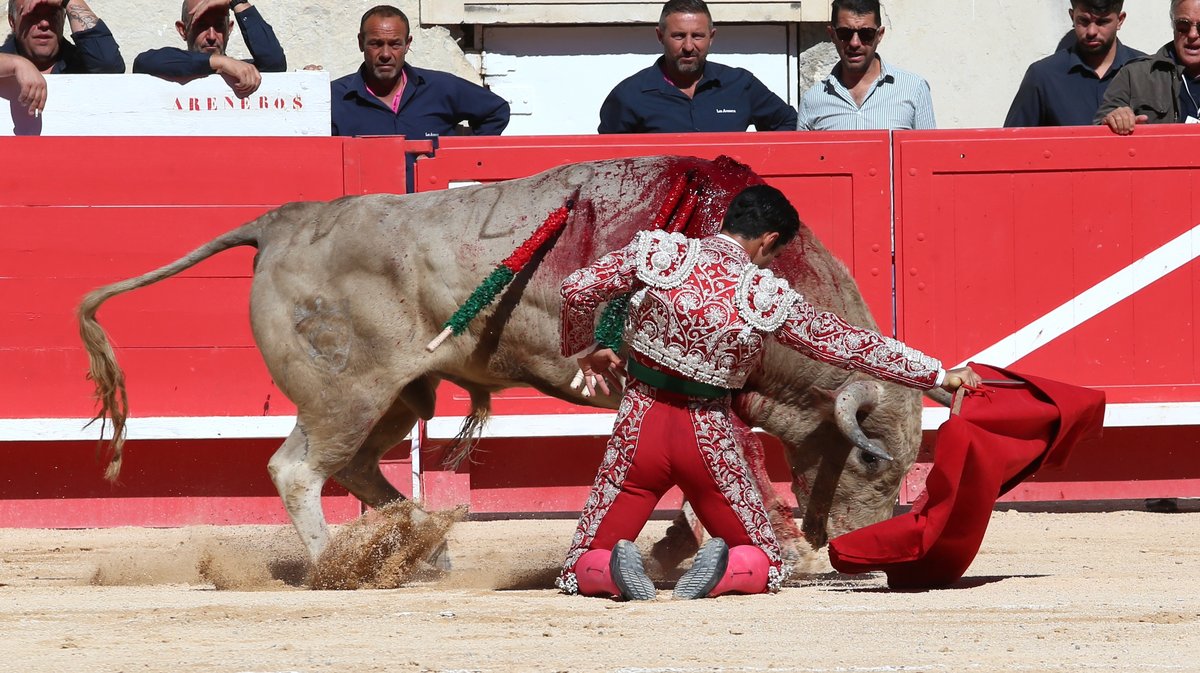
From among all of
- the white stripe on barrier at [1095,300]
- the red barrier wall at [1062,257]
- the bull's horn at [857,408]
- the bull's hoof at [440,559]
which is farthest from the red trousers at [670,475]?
the white stripe on barrier at [1095,300]

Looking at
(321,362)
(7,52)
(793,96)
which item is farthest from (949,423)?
(793,96)

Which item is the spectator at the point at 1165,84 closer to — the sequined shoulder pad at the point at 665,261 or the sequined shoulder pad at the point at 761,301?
the sequined shoulder pad at the point at 761,301

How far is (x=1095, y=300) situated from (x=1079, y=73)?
1053 mm

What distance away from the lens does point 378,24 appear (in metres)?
7.16

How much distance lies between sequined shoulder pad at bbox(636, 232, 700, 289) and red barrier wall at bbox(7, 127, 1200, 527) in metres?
2.43

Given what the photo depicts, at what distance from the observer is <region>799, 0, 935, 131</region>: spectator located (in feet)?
23.6

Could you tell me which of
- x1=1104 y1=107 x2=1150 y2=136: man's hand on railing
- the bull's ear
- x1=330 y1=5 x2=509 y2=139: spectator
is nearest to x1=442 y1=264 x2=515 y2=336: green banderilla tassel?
the bull's ear

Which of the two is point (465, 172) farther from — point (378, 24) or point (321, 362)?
point (321, 362)

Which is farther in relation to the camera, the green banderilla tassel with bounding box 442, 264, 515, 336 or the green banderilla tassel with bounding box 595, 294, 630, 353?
the green banderilla tassel with bounding box 442, 264, 515, 336

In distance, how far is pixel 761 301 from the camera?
453cm

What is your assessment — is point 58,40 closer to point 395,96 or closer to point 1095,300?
point 395,96

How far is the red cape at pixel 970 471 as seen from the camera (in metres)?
4.64

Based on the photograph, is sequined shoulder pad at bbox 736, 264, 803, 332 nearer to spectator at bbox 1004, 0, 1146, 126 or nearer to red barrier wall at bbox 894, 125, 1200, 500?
red barrier wall at bbox 894, 125, 1200, 500

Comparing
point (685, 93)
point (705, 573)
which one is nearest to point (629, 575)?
point (705, 573)
